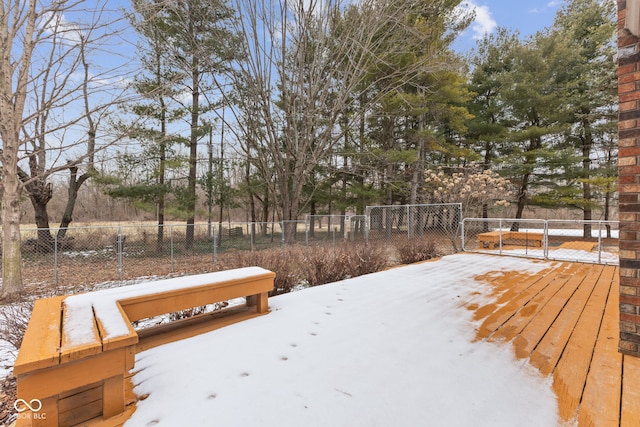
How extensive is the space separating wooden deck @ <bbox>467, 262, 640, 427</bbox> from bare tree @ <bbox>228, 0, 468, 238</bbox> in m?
7.47

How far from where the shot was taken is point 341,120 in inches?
551

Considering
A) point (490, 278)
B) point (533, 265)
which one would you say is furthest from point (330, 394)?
point (533, 265)

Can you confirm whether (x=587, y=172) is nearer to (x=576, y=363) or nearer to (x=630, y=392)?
(x=576, y=363)

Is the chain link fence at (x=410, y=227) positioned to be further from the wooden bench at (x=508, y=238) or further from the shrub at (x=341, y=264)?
the shrub at (x=341, y=264)

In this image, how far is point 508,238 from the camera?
10.4m

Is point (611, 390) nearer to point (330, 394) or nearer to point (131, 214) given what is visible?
point (330, 394)

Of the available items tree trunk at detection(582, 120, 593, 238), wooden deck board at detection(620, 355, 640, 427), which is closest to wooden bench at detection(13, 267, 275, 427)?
wooden deck board at detection(620, 355, 640, 427)

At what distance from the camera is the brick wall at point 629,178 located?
6.40 ft

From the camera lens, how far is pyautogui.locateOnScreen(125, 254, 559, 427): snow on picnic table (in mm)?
1450

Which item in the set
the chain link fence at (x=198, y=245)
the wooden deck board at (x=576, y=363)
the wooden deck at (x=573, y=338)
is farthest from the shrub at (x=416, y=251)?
the wooden deck board at (x=576, y=363)

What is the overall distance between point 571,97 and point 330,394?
699 inches

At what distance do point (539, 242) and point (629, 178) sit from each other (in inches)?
390

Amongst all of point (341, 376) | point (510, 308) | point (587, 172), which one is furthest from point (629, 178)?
point (587, 172)

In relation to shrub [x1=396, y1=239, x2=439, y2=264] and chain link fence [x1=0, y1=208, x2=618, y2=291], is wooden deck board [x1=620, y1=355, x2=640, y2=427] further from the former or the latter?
chain link fence [x1=0, y1=208, x2=618, y2=291]
